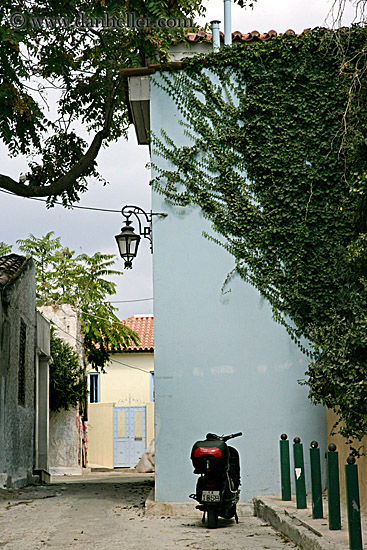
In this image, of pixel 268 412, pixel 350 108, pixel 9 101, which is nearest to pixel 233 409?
pixel 268 412

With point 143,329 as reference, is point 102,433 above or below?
below

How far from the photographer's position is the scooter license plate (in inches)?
306

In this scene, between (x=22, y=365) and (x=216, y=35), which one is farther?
(x=22, y=365)

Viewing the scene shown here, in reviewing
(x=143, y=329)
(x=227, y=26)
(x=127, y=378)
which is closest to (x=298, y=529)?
(x=227, y=26)

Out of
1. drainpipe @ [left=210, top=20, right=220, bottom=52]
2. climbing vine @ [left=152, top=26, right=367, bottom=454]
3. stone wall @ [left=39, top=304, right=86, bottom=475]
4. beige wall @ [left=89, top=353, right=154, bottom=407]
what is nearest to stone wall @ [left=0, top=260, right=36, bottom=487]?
climbing vine @ [left=152, top=26, right=367, bottom=454]

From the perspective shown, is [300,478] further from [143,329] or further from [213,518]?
[143,329]

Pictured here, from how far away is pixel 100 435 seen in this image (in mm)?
27953

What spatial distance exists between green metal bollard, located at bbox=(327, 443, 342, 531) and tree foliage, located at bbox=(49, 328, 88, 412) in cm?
1561

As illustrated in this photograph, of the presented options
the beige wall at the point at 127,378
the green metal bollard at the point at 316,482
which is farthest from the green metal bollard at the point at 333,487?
the beige wall at the point at 127,378

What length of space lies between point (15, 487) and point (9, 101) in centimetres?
732

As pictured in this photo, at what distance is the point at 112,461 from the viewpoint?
90.5 ft

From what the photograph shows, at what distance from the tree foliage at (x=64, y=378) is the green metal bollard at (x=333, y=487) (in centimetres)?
1561

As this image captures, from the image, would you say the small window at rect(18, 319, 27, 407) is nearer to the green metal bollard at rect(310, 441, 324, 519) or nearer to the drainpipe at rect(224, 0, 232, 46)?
the drainpipe at rect(224, 0, 232, 46)

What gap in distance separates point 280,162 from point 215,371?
3.46 m
